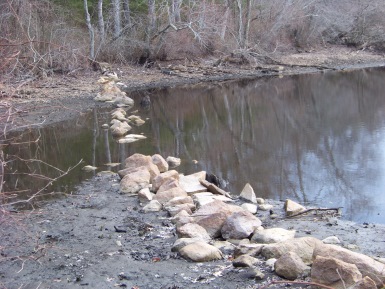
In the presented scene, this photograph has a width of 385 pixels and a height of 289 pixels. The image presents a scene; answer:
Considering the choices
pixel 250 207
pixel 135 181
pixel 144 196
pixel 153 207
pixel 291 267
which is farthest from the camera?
pixel 135 181

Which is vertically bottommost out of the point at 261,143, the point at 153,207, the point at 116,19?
the point at 261,143

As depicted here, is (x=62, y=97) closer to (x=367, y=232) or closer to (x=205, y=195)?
(x=205, y=195)

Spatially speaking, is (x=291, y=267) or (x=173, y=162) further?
(x=173, y=162)

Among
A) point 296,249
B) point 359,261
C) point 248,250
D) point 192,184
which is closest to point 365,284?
point 359,261

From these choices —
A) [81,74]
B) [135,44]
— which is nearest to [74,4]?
[135,44]

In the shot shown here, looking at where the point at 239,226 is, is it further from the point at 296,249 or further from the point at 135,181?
the point at 135,181

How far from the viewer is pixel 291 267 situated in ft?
16.1

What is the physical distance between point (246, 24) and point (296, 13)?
3.72 m

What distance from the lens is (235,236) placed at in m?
6.40

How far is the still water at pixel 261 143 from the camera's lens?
366 inches

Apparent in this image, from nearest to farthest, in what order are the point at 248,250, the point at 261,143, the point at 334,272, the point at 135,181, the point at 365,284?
the point at 365,284 < the point at 334,272 < the point at 248,250 < the point at 135,181 < the point at 261,143

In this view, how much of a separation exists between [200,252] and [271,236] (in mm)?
1007

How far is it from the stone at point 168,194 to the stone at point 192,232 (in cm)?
152

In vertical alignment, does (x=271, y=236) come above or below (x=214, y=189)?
above
